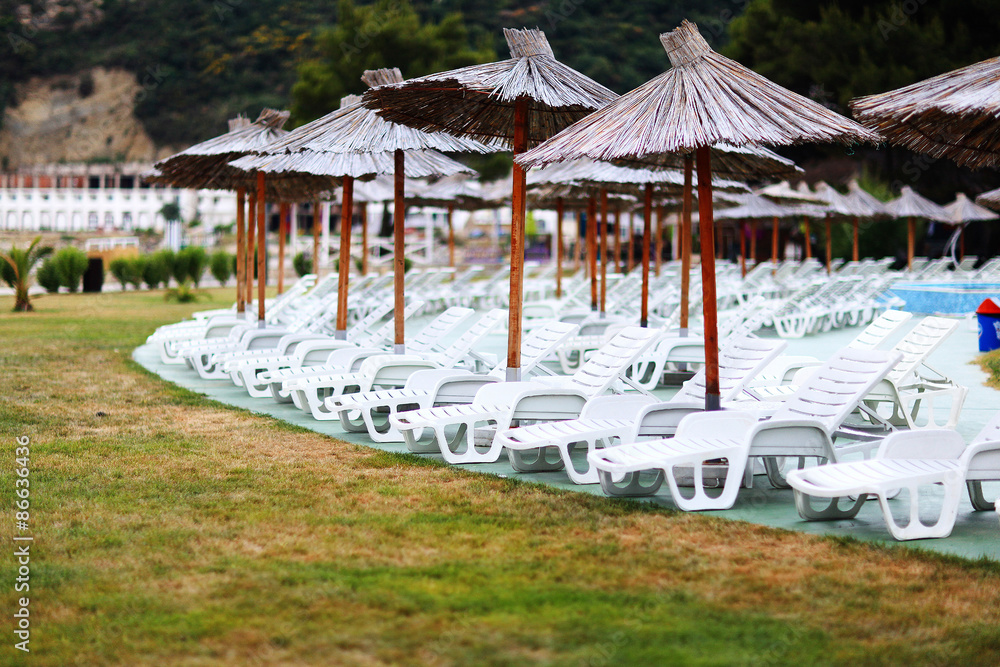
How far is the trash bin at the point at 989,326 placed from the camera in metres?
10.9

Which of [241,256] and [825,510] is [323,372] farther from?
[825,510]

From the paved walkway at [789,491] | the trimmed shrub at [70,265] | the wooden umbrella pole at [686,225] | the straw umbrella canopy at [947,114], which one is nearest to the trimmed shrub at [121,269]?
the trimmed shrub at [70,265]

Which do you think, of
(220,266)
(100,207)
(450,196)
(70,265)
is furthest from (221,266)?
(100,207)

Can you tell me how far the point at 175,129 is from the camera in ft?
283

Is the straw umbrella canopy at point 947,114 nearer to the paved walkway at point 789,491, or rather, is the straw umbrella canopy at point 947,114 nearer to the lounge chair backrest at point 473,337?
the paved walkway at point 789,491

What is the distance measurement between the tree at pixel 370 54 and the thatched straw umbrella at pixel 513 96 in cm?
2456

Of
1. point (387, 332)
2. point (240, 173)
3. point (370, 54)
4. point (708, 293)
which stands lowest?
point (387, 332)

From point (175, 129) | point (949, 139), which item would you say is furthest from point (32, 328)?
point (175, 129)

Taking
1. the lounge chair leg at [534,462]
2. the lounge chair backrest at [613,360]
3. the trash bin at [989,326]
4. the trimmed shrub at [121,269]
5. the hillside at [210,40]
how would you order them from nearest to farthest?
the lounge chair leg at [534,462] → the lounge chair backrest at [613,360] → the trash bin at [989,326] → the trimmed shrub at [121,269] → the hillside at [210,40]

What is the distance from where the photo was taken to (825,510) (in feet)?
14.9

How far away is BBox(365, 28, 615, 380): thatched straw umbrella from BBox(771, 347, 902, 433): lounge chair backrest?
5.83ft

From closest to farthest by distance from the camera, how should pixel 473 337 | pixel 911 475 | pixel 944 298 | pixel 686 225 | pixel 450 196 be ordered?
Result: pixel 911 475 < pixel 473 337 < pixel 686 225 < pixel 944 298 < pixel 450 196

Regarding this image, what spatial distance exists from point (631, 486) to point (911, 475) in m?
1.36

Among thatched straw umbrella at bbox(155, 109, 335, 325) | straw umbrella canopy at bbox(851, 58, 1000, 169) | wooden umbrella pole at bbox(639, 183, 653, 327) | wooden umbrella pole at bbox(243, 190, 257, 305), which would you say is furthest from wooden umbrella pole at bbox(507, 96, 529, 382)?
wooden umbrella pole at bbox(243, 190, 257, 305)
